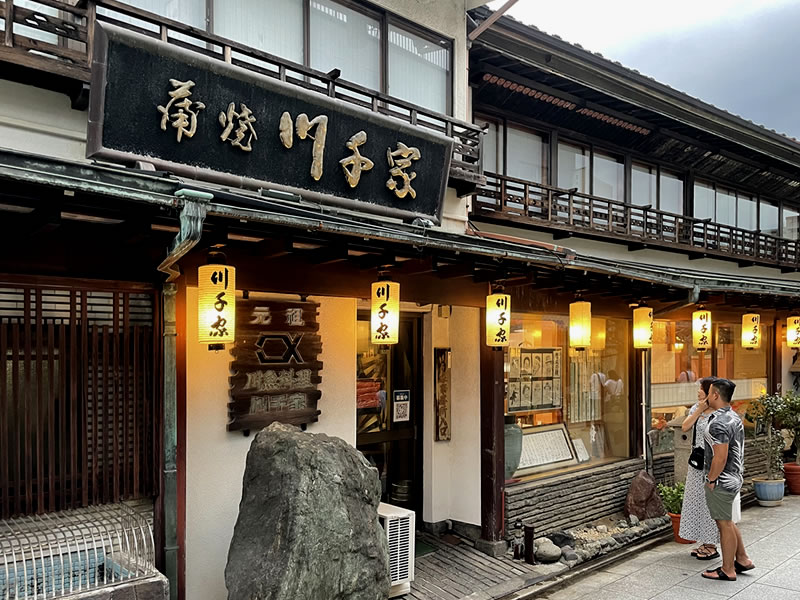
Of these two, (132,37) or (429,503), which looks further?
(429,503)

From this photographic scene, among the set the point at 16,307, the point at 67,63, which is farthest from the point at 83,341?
the point at 67,63

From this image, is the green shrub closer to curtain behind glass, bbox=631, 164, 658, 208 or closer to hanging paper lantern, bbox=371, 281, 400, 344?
hanging paper lantern, bbox=371, 281, 400, 344

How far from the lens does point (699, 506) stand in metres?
9.38

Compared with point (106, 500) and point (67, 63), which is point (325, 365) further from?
point (67, 63)

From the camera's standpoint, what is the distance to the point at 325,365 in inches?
326

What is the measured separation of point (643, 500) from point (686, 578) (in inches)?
109

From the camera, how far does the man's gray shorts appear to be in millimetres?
8516

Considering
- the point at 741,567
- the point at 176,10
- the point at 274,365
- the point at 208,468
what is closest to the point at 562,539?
the point at 741,567

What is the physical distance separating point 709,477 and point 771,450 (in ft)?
19.1

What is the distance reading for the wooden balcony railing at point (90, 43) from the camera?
19.1 feet

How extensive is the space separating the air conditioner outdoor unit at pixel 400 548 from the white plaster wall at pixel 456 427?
2.24 metres

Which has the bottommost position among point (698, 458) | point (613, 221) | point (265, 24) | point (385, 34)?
point (698, 458)

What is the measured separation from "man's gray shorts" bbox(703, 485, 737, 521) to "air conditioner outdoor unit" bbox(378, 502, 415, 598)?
4.22 meters

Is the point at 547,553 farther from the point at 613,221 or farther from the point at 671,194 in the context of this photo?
the point at 671,194
